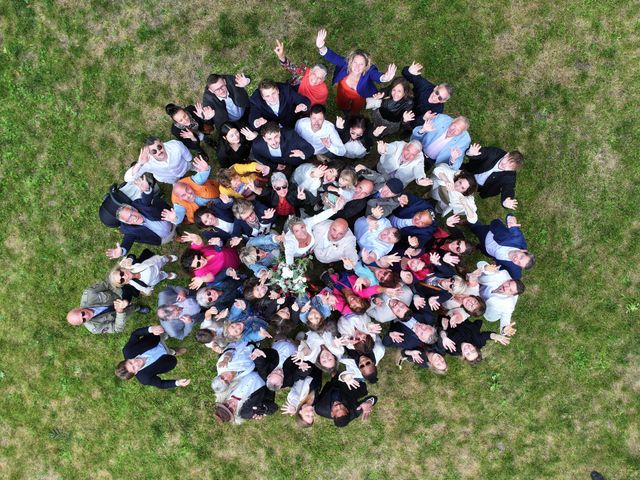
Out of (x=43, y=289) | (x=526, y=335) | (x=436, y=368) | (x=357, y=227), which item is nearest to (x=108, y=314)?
(x=43, y=289)

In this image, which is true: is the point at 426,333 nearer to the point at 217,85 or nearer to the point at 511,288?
the point at 511,288

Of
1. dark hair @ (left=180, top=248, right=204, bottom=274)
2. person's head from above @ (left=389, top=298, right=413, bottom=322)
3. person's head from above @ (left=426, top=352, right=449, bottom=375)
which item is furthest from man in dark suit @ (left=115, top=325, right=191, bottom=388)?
person's head from above @ (left=426, top=352, right=449, bottom=375)

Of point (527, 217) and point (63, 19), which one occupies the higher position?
point (63, 19)

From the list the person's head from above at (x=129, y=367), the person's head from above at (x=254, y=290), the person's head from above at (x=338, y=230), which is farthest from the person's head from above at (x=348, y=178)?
the person's head from above at (x=129, y=367)

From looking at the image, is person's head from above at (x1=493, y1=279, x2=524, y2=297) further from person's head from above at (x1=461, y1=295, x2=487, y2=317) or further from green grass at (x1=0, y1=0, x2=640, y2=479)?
green grass at (x1=0, y1=0, x2=640, y2=479)

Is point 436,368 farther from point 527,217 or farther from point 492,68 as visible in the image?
point 492,68

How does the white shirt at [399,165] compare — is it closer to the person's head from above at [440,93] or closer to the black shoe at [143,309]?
the person's head from above at [440,93]
